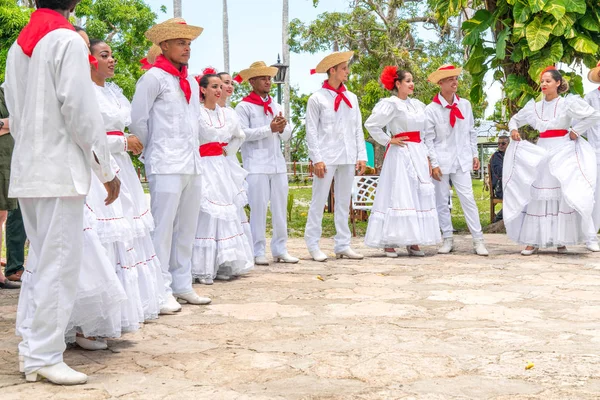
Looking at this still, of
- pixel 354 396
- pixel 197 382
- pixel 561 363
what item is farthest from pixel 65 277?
pixel 561 363

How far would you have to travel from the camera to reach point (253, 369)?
13.6 ft

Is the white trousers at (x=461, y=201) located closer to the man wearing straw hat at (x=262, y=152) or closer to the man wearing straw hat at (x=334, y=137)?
the man wearing straw hat at (x=334, y=137)

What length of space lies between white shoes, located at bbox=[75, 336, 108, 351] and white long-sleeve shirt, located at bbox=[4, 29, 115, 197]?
43.1 inches

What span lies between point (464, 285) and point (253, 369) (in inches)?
123

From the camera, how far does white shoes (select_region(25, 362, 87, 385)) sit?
12.5 feet

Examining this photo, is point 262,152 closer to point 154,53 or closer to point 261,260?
point 261,260

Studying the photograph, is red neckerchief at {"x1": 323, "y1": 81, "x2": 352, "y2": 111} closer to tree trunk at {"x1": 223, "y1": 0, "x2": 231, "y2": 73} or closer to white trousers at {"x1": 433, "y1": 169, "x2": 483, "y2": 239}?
white trousers at {"x1": 433, "y1": 169, "x2": 483, "y2": 239}

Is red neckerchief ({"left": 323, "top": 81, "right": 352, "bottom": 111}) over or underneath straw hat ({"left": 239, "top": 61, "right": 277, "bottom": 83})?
underneath

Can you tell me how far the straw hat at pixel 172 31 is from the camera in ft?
18.5

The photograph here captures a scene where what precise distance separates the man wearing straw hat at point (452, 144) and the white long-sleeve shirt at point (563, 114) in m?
0.75

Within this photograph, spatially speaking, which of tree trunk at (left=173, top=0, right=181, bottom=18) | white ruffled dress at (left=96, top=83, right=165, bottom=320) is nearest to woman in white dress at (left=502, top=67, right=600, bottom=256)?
white ruffled dress at (left=96, top=83, right=165, bottom=320)

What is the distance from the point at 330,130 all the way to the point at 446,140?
55.2 inches

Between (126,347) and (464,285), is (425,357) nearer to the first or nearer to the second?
(126,347)

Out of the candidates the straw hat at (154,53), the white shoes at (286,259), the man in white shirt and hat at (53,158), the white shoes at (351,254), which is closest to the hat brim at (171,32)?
the straw hat at (154,53)
